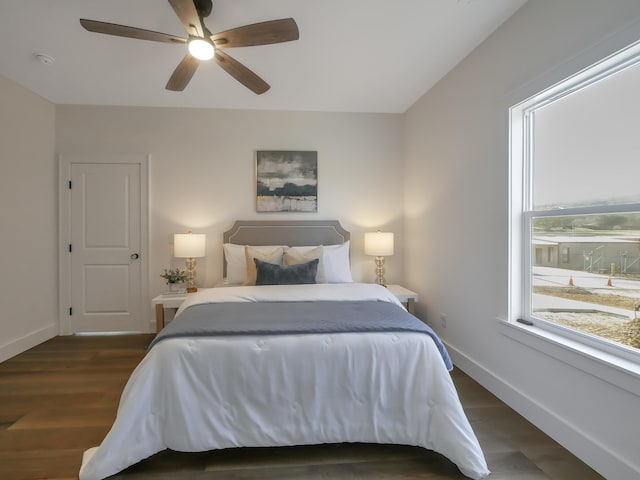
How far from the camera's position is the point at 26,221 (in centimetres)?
308

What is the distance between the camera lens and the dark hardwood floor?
1.51 m

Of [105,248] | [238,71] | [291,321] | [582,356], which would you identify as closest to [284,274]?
[291,321]

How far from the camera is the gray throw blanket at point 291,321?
1.66 m

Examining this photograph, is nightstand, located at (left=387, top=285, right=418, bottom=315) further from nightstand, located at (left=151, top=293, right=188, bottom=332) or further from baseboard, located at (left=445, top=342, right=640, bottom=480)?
nightstand, located at (left=151, top=293, right=188, bottom=332)

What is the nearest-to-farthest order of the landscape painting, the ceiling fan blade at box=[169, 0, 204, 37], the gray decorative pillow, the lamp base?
the ceiling fan blade at box=[169, 0, 204, 37] < the gray decorative pillow < the lamp base < the landscape painting

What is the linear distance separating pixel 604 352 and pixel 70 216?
4.85 metres

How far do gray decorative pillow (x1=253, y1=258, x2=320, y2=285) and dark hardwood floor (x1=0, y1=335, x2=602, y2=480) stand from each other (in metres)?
1.34

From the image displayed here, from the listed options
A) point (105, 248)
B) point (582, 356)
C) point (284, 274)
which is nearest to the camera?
point (582, 356)

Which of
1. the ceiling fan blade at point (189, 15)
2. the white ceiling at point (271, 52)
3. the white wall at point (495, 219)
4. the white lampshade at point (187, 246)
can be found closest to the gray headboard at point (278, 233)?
the white lampshade at point (187, 246)

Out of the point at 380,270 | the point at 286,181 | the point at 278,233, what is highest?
the point at 286,181

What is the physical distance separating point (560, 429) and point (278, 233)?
2889mm

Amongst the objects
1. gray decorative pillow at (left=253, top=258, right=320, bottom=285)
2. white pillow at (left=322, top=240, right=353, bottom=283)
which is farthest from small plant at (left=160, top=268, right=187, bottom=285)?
white pillow at (left=322, top=240, right=353, bottom=283)

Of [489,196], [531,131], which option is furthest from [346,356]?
[531,131]

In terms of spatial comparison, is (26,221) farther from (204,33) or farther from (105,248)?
(204,33)
